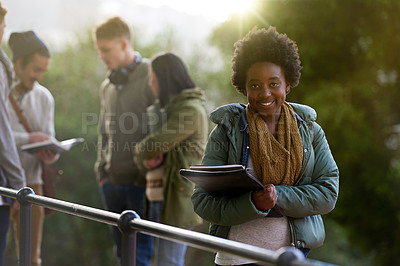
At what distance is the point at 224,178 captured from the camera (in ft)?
4.98

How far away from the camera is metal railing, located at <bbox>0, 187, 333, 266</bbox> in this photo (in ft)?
3.49

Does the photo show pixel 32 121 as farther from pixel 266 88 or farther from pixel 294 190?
pixel 294 190

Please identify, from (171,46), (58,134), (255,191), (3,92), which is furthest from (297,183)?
(171,46)

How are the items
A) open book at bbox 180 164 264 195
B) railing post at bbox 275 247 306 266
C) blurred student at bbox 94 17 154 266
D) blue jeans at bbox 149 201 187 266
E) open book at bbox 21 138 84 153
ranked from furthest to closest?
blurred student at bbox 94 17 154 266 < open book at bbox 21 138 84 153 < blue jeans at bbox 149 201 187 266 < open book at bbox 180 164 264 195 < railing post at bbox 275 247 306 266

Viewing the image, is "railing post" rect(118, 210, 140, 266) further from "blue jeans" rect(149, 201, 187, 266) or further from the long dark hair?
the long dark hair

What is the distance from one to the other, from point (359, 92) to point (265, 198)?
9.22 meters

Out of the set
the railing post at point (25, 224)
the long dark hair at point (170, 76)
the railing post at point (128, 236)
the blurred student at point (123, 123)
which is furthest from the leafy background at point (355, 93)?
the railing post at point (128, 236)

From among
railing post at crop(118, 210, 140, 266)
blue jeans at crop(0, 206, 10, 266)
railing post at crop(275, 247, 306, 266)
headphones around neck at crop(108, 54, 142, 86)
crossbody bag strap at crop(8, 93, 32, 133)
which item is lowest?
blue jeans at crop(0, 206, 10, 266)

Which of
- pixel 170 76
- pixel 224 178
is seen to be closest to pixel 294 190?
pixel 224 178

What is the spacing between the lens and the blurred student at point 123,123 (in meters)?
3.27

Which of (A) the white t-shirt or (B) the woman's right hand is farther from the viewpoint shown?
(A) the white t-shirt

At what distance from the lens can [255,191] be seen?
1.60 meters

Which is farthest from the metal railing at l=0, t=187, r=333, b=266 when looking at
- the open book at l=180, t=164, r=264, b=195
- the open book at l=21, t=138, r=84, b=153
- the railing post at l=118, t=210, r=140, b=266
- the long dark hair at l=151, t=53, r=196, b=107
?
the long dark hair at l=151, t=53, r=196, b=107

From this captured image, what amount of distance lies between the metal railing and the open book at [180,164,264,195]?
191 millimetres
